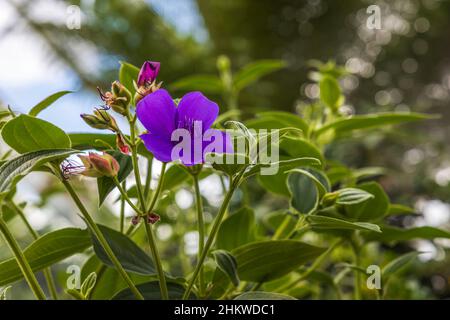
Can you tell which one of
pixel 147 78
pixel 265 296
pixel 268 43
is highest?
pixel 268 43

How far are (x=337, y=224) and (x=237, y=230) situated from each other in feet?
0.34

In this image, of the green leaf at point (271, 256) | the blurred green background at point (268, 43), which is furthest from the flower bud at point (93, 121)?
the blurred green background at point (268, 43)

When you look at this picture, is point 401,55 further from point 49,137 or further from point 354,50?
point 49,137

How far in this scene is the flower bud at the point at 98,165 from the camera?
245 millimetres

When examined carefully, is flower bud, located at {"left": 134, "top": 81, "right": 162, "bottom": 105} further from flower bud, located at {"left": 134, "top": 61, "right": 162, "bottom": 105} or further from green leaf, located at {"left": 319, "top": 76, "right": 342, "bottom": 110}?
green leaf, located at {"left": 319, "top": 76, "right": 342, "bottom": 110}

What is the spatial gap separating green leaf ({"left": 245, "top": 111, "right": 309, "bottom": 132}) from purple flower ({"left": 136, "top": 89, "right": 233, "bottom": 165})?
0.10 metres

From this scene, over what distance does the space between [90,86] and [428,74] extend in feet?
2.62

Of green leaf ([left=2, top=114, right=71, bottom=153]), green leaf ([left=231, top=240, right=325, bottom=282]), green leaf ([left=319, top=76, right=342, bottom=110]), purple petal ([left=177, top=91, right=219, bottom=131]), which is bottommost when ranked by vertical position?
green leaf ([left=231, top=240, right=325, bottom=282])

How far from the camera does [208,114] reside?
262mm

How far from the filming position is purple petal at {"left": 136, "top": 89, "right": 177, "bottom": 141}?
244 millimetres

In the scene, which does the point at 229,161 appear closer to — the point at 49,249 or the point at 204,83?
the point at 49,249

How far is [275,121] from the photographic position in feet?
1.20

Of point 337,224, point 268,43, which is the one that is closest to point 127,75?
point 337,224

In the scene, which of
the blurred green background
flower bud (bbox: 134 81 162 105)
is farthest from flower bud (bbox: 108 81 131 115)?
the blurred green background
